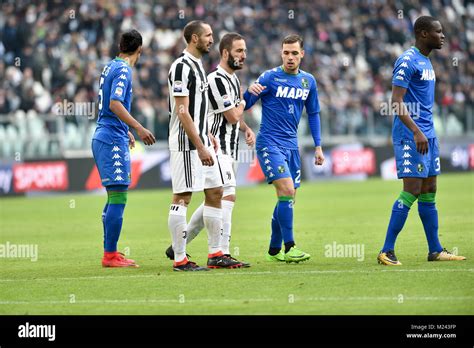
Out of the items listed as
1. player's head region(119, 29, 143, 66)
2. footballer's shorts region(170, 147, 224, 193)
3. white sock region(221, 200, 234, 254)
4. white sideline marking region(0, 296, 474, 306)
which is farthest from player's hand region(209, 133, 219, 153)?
white sideline marking region(0, 296, 474, 306)

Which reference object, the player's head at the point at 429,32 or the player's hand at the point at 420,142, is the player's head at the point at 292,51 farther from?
the player's hand at the point at 420,142

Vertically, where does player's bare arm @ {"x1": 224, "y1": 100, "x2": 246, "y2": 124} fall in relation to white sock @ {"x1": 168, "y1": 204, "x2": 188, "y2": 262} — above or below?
above

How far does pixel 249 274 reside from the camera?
10.4m

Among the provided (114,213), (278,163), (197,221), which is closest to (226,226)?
(197,221)

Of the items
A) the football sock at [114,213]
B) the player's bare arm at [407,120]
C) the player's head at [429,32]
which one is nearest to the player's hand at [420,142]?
the player's bare arm at [407,120]

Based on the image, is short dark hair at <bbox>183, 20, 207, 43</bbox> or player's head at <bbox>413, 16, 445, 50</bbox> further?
player's head at <bbox>413, 16, 445, 50</bbox>

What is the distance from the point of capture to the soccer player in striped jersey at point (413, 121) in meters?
10.7

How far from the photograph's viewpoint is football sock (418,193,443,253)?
11156 mm

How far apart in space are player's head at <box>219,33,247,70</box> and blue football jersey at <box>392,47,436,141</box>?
5.60ft
